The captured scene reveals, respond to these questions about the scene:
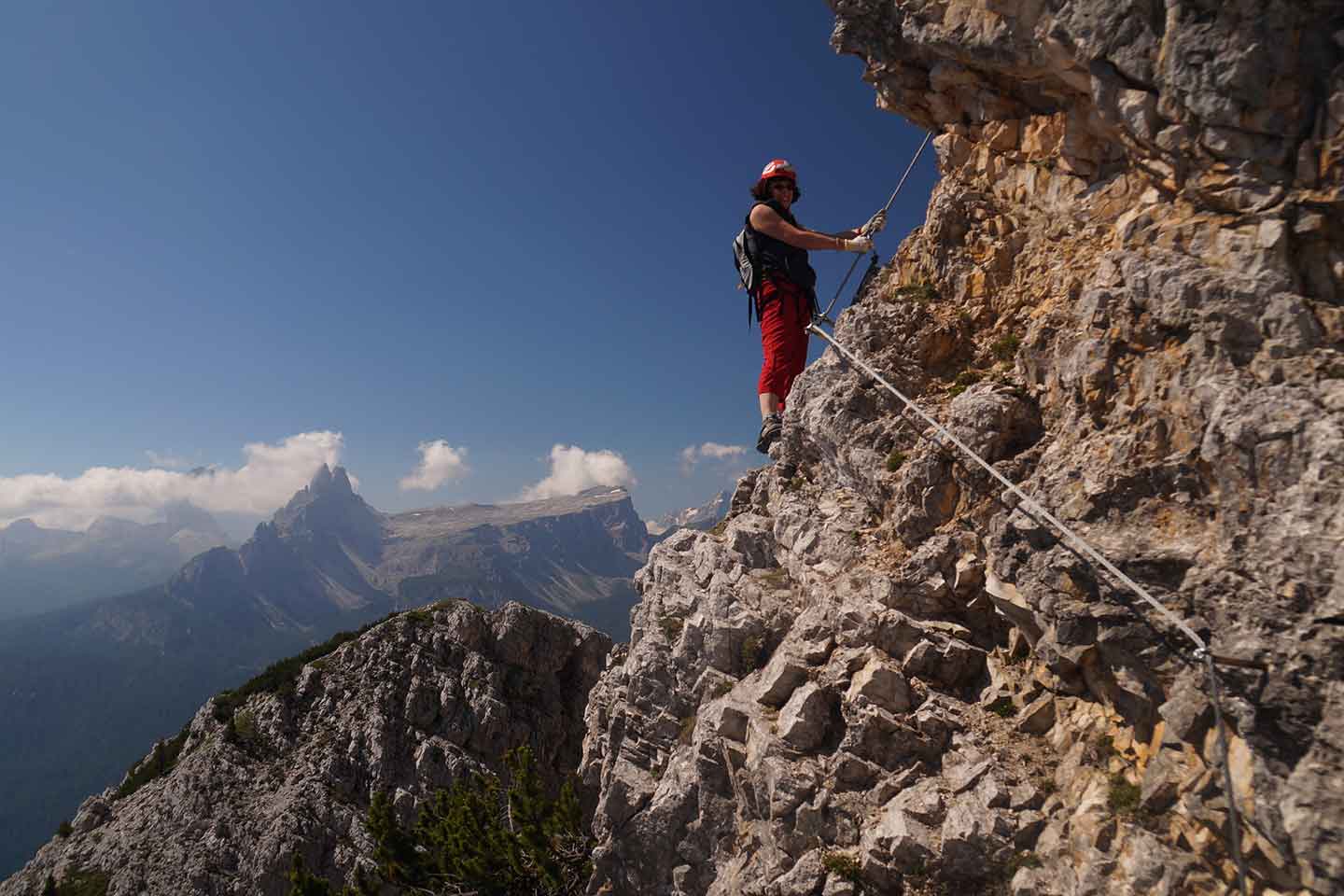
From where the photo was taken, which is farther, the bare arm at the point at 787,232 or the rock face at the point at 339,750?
the rock face at the point at 339,750

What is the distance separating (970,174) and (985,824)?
576 inches

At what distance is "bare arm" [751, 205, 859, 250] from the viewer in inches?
677

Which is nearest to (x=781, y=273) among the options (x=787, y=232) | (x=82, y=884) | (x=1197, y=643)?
(x=787, y=232)

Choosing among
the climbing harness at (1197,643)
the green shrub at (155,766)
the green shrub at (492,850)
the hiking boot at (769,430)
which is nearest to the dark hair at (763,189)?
the hiking boot at (769,430)

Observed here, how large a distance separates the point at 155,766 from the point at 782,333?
2374 inches

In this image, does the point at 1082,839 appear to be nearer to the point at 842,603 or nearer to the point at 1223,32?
the point at 842,603

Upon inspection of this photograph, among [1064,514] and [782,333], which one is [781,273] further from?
[1064,514]

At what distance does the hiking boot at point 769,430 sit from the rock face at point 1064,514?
2.14 metres

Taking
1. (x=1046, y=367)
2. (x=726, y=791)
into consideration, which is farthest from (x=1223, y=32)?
(x=726, y=791)

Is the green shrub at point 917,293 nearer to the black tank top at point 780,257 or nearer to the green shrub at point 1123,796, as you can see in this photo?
the black tank top at point 780,257

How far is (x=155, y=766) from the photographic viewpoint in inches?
1925

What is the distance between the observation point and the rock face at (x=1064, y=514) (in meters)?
8.12

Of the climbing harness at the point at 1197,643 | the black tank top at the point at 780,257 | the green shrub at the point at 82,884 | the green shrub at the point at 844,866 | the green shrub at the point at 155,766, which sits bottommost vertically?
the green shrub at the point at 82,884

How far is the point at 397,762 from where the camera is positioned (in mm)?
46000
